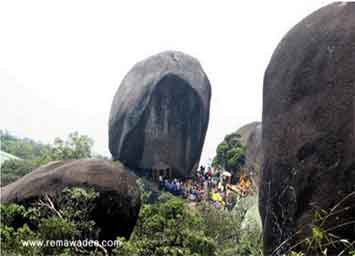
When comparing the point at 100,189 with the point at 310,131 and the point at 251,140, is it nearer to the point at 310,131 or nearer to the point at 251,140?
the point at 310,131

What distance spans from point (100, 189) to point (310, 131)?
3.50 m

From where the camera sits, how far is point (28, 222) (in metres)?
6.77

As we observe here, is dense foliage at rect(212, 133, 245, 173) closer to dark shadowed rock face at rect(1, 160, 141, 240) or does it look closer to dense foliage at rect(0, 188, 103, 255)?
dark shadowed rock face at rect(1, 160, 141, 240)

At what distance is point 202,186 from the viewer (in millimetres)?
20203

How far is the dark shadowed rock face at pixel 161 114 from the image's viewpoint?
70.5 feet

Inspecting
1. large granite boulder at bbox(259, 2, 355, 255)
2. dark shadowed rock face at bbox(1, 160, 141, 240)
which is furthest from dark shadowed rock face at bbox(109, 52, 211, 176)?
large granite boulder at bbox(259, 2, 355, 255)

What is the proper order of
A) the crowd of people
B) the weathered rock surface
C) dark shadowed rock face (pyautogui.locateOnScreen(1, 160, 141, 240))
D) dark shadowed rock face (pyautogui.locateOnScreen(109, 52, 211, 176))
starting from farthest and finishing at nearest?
1. the weathered rock surface
2. dark shadowed rock face (pyautogui.locateOnScreen(109, 52, 211, 176))
3. the crowd of people
4. dark shadowed rock face (pyautogui.locateOnScreen(1, 160, 141, 240))

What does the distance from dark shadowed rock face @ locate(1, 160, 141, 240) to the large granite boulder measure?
2725 mm

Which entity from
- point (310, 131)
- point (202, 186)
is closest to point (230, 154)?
point (202, 186)

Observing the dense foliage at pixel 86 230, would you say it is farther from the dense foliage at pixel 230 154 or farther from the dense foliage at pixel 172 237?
the dense foliage at pixel 230 154

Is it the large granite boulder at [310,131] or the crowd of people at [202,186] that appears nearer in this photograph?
the large granite boulder at [310,131]

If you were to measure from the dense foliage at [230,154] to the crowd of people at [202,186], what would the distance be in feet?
6.78

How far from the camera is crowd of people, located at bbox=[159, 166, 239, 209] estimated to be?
17.5 meters

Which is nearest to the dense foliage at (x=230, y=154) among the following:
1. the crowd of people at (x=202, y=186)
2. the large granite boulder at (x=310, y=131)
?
the crowd of people at (x=202, y=186)
